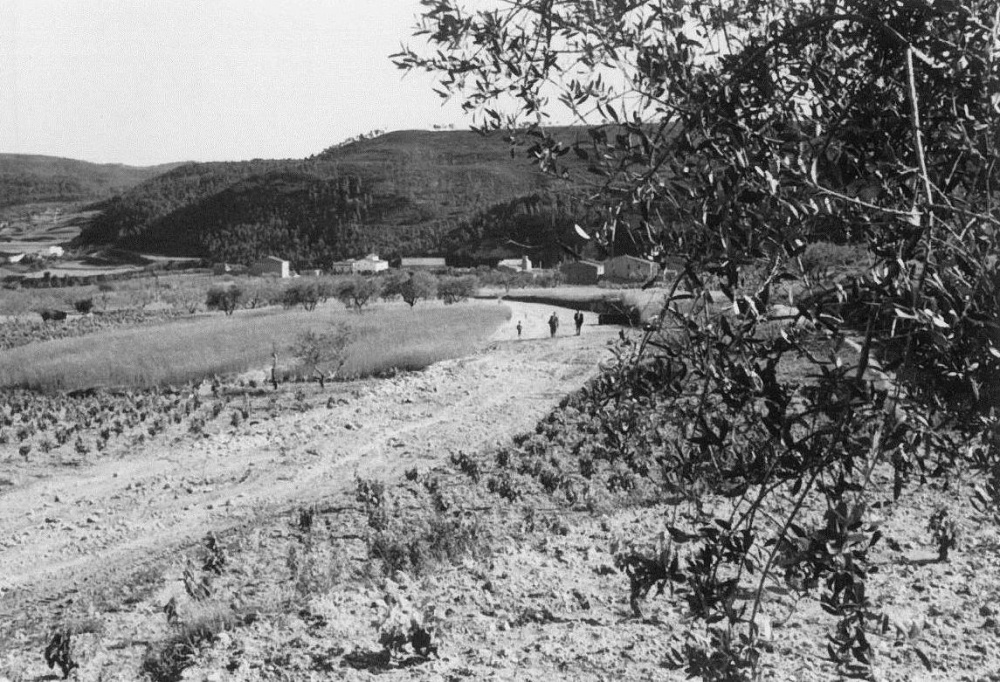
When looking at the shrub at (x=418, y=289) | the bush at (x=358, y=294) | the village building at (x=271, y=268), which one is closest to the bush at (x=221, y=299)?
the bush at (x=358, y=294)

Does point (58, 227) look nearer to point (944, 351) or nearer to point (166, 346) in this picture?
point (166, 346)

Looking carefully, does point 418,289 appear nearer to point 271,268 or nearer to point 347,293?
point 347,293

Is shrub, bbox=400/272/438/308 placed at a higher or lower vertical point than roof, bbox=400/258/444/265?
lower

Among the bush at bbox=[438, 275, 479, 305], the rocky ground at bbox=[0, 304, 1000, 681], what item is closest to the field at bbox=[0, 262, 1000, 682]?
the rocky ground at bbox=[0, 304, 1000, 681]

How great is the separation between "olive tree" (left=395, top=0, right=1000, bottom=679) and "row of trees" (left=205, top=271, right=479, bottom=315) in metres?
47.4

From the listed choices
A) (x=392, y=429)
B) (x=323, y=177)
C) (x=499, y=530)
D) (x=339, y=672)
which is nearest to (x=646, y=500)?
(x=499, y=530)

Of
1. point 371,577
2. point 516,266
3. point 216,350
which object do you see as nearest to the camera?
point 371,577

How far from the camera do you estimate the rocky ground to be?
707cm

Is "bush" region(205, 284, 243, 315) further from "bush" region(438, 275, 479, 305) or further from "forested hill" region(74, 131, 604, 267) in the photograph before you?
"forested hill" region(74, 131, 604, 267)

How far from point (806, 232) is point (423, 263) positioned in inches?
4478

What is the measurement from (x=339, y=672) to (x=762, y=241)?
18.0 ft

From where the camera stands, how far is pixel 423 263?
11594 centimetres

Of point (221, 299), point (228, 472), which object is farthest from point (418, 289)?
point (228, 472)

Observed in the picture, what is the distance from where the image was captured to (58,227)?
197 m
